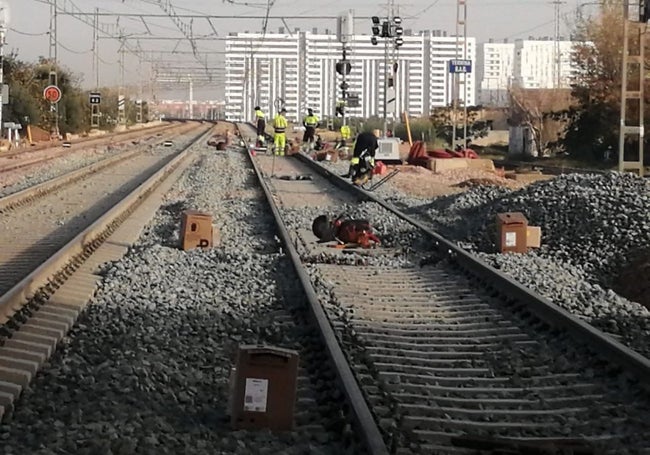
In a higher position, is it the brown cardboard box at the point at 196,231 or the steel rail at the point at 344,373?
the brown cardboard box at the point at 196,231

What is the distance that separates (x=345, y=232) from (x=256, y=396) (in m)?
9.92

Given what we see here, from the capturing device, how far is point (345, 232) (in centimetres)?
1628

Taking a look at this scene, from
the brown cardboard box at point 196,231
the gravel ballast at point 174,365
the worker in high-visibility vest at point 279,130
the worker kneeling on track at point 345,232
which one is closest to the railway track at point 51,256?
the gravel ballast at point 174,365

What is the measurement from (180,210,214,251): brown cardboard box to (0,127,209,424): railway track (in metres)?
0.96

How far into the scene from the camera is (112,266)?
12.8 m

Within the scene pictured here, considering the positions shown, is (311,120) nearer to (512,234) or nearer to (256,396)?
(512,234)

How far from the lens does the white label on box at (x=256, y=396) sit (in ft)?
21.0

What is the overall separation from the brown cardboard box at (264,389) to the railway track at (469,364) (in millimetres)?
406

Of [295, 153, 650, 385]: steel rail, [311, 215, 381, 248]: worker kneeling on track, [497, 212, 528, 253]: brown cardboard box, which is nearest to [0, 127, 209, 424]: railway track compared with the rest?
[311, 215, 381, 248]: worker kneeling on track

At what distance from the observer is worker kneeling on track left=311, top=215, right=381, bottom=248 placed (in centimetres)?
1611

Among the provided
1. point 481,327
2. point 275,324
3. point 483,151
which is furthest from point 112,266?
point 483,151

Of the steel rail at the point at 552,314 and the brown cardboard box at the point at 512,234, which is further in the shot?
the brown cardboard box at the point at 512,234

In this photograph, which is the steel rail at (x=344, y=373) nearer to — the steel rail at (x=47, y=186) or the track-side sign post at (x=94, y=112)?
the steel rail at (x=47, y=186)

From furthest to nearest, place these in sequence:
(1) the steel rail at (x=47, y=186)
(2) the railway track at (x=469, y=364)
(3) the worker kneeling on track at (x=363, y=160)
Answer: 1. (3) the worker kneeling on track at (x=363, y=160)
2. (1) the steel rail at (x=47, y=186)
3. (2) the railway track at (x=469, y=364)
